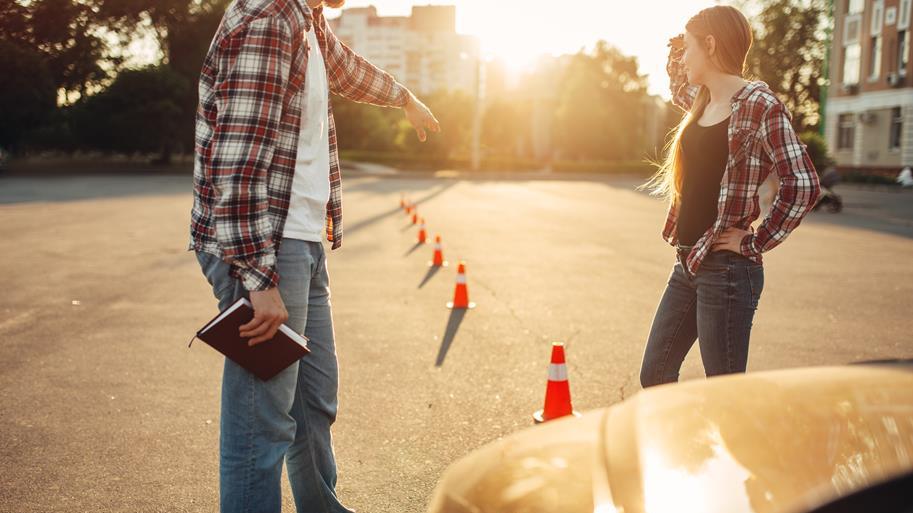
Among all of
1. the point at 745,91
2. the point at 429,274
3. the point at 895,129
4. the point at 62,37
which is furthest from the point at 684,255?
the point at 895,129

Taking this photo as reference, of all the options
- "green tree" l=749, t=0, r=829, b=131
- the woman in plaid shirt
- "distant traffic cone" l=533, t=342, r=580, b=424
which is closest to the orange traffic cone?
"distant traffic cone" l=533, t=342, r=580, b=424

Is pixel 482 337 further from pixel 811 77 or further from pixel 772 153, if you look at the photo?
pixel 811 77

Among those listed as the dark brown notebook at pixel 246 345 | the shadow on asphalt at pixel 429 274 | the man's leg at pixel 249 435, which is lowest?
the shadow on asphalt at pixel 429 274

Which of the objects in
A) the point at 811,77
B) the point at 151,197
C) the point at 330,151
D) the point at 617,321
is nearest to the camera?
the point at 330,151

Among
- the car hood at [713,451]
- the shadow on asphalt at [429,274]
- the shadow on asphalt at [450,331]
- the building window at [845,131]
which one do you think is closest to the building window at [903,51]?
the building window at [845,131]

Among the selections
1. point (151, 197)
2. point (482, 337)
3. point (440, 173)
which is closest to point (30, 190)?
point (151, 197)

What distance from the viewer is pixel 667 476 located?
1606 millimetres

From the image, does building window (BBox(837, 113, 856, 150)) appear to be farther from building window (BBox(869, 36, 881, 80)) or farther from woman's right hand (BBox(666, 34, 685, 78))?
woman's right hand (BBox(666, 34, 685, 78))

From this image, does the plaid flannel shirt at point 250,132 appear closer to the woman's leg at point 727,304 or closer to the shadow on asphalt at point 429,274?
the woman's leg at point 727,304

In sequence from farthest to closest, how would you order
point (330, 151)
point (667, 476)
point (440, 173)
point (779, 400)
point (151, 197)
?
point (440, 173) < point (151, 197) < point (330, 151) < point (779, 400) < point (667, 476)

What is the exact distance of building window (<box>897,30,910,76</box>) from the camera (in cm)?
4019

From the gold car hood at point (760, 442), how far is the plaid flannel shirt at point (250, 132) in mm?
1096

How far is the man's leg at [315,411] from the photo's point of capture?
287 cm

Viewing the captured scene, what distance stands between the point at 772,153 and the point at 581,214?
1684 centimetres
